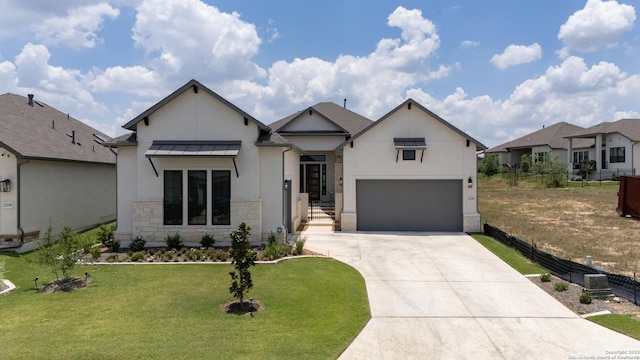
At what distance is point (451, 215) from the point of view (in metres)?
18.1

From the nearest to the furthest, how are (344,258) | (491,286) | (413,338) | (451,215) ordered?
(413,338), (491,286), (344,258), (451,215)

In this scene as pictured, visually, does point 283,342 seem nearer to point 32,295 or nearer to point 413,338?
point 413,338

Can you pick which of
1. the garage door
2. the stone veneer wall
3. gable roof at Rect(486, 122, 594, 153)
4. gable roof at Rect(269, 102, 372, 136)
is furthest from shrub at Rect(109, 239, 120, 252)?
gable roof at Rect(486, 122, 594, 153)

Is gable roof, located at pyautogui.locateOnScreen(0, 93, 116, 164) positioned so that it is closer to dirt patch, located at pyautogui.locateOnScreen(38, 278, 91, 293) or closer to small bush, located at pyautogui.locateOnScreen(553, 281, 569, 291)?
dirt patch, located at pyautogui.locateOnScreen(38, 278, 91, 293)

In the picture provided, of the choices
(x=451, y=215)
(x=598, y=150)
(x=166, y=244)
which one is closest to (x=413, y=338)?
(x=166, y=244)

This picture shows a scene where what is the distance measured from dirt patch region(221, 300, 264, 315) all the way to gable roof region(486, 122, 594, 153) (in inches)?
1798

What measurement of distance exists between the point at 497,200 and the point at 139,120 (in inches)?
981

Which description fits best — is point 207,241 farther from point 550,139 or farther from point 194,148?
point 550,139

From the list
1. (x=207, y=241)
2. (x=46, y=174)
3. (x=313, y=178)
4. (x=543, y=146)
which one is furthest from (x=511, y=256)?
(x=543, y=146)

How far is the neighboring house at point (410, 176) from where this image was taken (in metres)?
17.9

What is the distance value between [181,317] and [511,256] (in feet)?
35.4

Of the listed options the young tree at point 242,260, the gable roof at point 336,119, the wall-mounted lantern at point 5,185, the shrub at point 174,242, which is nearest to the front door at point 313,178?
the gable roof at point 336,119

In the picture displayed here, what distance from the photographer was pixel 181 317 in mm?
7613

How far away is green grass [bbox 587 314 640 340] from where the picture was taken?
23.0 feet
